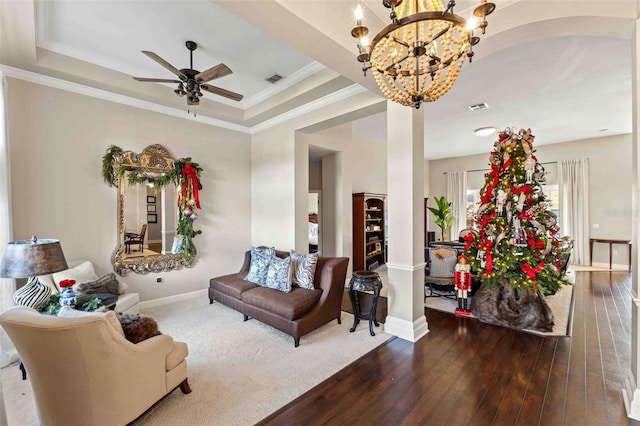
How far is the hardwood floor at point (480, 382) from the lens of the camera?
206 cm

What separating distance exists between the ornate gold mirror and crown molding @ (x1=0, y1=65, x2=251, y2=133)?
25.1 inches

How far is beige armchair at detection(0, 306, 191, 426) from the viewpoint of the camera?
153cm

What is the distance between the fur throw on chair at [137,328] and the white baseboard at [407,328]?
98.1 inches

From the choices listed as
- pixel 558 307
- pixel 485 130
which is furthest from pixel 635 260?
pixel 485 130

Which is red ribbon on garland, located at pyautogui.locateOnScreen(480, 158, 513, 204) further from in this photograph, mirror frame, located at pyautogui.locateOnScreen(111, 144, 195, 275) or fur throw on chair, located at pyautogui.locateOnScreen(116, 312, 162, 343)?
mirror frame, located at pyautogui.locateOnScreen(111, 144, 195, 275)

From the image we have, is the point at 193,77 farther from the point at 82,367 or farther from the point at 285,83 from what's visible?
the point at 82,367

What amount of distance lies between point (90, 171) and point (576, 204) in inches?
419

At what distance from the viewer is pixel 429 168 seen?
1017cm

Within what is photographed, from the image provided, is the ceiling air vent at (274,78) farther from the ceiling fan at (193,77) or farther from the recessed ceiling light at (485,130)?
the recessed ceiling light at (485,130)

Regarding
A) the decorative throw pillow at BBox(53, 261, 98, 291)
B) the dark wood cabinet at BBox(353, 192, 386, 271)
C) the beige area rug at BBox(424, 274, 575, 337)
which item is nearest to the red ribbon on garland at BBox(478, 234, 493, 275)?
the beige area rug at BBox(424, 274, 575, 337)

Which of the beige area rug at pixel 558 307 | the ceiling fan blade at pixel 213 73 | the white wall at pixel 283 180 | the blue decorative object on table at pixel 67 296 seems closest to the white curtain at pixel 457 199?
the beige area rug at pixel 558 307

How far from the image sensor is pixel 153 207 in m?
4.42

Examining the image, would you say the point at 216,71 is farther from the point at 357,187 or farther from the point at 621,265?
the point at 621,265

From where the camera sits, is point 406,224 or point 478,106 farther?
point 478,106
